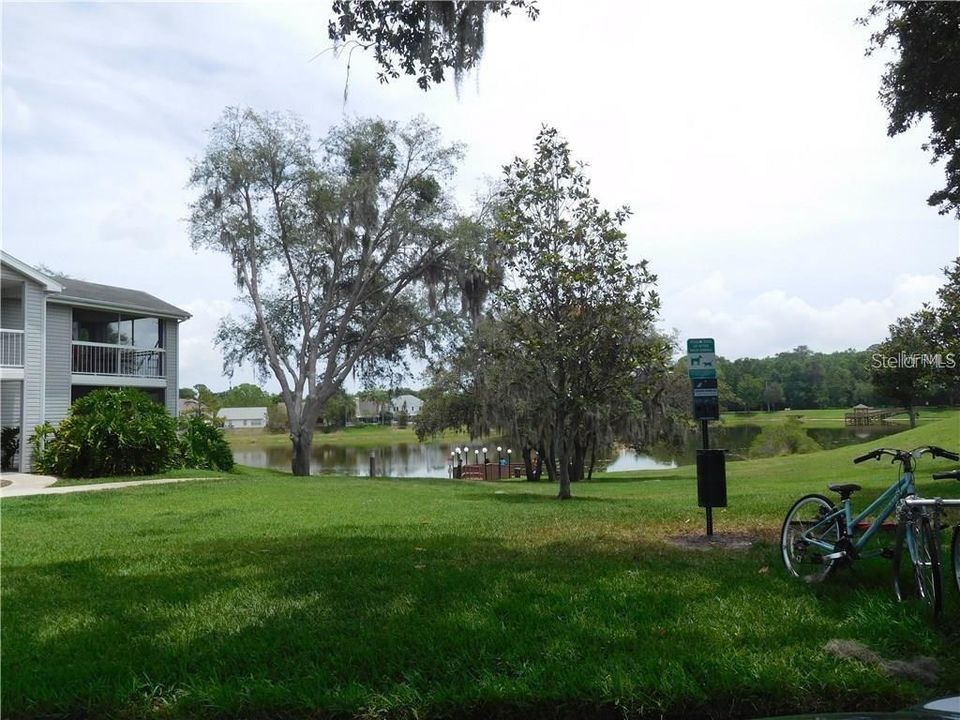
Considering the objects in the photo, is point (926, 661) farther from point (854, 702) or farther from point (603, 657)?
point (603, 657)

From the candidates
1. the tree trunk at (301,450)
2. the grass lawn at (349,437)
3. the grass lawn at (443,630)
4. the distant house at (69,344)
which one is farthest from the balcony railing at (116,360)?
the grass lawn at (349,437)

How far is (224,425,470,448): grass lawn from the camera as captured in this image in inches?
3034

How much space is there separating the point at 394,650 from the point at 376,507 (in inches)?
334

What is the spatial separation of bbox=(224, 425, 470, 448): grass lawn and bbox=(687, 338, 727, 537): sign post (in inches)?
2478

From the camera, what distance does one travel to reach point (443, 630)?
15.3ft

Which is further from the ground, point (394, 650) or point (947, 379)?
point (947, 379)

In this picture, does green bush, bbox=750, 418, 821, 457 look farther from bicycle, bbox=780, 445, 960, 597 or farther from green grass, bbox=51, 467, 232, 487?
bicycle, bbox=780, 445, 960, 597

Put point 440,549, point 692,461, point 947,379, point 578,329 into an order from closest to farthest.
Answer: point 440,549
point 578,329
point 947,379
point 692,461

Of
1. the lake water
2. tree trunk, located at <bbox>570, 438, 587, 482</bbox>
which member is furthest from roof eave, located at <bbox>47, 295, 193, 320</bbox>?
the lake water

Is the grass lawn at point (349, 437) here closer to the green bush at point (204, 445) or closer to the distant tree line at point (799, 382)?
the distant tree line at point (799, 382)

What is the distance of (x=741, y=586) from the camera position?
5.66m

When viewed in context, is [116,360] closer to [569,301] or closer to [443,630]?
[569,301]

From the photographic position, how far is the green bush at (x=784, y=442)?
48.0 m

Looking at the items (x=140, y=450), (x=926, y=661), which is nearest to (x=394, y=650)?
(x=926, y=661)
